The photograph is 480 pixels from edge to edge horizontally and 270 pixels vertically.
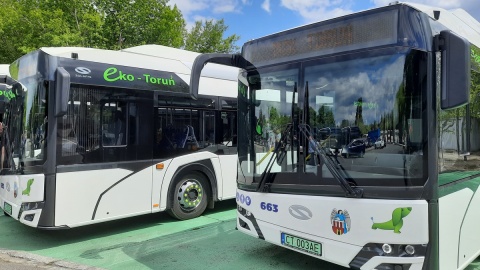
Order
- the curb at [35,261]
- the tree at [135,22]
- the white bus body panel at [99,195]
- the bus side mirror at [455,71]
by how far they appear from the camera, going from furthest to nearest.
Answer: the tree at [135,22] < the white bus body panel at [99,195] < the curb at [35,261] < the bus side mirror at [455,71]

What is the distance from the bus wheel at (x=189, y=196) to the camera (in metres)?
7.14

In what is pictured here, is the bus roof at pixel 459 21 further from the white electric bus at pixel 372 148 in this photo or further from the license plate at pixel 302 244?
the license plate at pixel 302 244

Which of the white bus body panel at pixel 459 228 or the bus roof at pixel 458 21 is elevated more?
the bus roof at pixel 458 21

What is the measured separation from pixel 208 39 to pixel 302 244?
23358 mm

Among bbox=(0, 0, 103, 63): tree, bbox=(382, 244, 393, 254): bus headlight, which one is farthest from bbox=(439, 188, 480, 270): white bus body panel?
bbox=(0, 0, 103, 63): tree

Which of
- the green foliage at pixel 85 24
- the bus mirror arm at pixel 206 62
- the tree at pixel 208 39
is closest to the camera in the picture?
the bus mirror arm at pixel 206 62

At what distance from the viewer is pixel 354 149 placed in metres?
3.62

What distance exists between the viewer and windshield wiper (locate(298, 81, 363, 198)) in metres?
3.47

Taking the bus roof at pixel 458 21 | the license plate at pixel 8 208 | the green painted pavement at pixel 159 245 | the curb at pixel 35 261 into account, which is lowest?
the curb at pixel 35 261

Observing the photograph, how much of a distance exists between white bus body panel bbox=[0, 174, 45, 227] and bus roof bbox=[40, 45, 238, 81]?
Result: 6.17 ft

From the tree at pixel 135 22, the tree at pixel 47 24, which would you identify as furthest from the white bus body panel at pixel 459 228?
the tree at pixel 135 22

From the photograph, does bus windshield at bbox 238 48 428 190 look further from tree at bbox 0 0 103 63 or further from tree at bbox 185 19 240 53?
tree at bbox 185 19 240 53

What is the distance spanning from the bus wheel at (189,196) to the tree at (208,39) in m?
18.8

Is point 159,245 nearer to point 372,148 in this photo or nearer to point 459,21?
point 372,148
